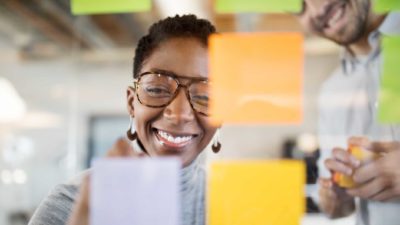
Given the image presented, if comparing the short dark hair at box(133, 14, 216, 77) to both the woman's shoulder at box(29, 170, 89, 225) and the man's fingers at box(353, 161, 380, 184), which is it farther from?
the man's fingers at box(353, 161, 380, 184)

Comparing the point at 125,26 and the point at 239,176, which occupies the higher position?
the point at 125,26

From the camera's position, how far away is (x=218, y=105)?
0.84 m

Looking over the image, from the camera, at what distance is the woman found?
33.2 inches

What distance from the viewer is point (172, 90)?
2.77 ft

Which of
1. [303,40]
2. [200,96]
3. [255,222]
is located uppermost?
[303,40]

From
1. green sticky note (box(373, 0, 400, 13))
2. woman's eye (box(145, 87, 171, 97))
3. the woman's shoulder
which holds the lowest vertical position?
the woman's shoulder


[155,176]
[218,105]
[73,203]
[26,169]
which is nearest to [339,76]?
[218,105]

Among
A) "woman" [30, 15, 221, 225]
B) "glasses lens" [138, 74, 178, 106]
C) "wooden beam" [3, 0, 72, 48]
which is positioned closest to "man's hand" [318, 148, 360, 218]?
"woman" [30, 15, 221, 225]

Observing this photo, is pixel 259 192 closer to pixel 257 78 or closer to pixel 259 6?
pixel 257 78

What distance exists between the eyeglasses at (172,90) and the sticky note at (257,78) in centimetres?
2

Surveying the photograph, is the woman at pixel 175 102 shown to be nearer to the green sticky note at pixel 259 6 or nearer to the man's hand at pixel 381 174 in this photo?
the green sticky note at pixel 259 6

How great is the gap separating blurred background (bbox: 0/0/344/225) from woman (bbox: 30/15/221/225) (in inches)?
0.9

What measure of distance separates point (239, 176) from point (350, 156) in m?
0.20

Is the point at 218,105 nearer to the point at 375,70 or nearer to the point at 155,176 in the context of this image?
the point at 155,176
